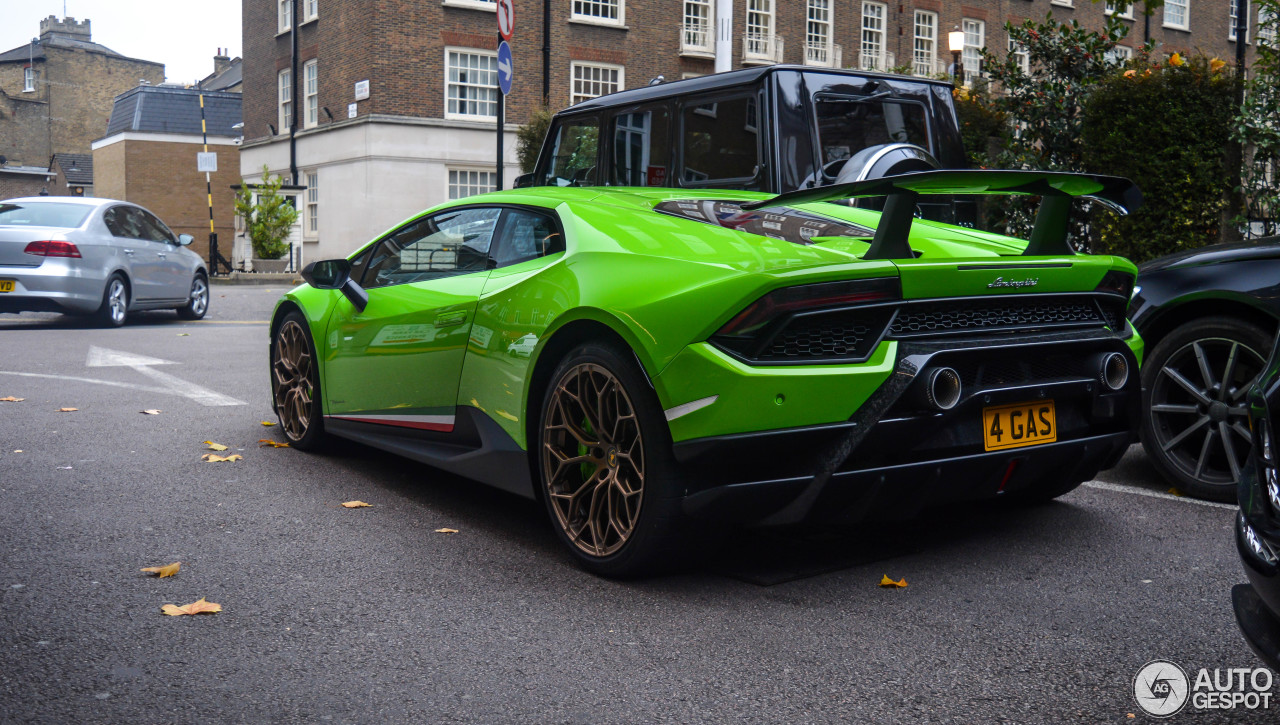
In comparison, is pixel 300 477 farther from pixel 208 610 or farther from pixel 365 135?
pixel 365 135

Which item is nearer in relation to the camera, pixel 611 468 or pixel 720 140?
pixel 611 468

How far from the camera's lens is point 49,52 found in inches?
2549

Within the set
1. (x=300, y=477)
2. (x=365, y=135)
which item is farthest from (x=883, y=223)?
(x=365, y=135)

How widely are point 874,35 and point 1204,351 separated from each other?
3308 cm

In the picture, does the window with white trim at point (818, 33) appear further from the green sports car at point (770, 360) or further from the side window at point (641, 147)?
the green sports car at point (770, 360)

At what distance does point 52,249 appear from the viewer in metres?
13.0

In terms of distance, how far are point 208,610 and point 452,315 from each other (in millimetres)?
1570

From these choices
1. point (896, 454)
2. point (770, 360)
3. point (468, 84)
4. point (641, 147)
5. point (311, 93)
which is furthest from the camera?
point (311, 93)

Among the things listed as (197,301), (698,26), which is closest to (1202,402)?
(197,301)

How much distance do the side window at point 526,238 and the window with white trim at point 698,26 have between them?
2939 centimetres

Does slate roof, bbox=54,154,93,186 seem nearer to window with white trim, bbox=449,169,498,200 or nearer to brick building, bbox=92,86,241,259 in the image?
brick building, bbox=92,86,241,259

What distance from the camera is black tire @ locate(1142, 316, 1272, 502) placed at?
4555 mm
